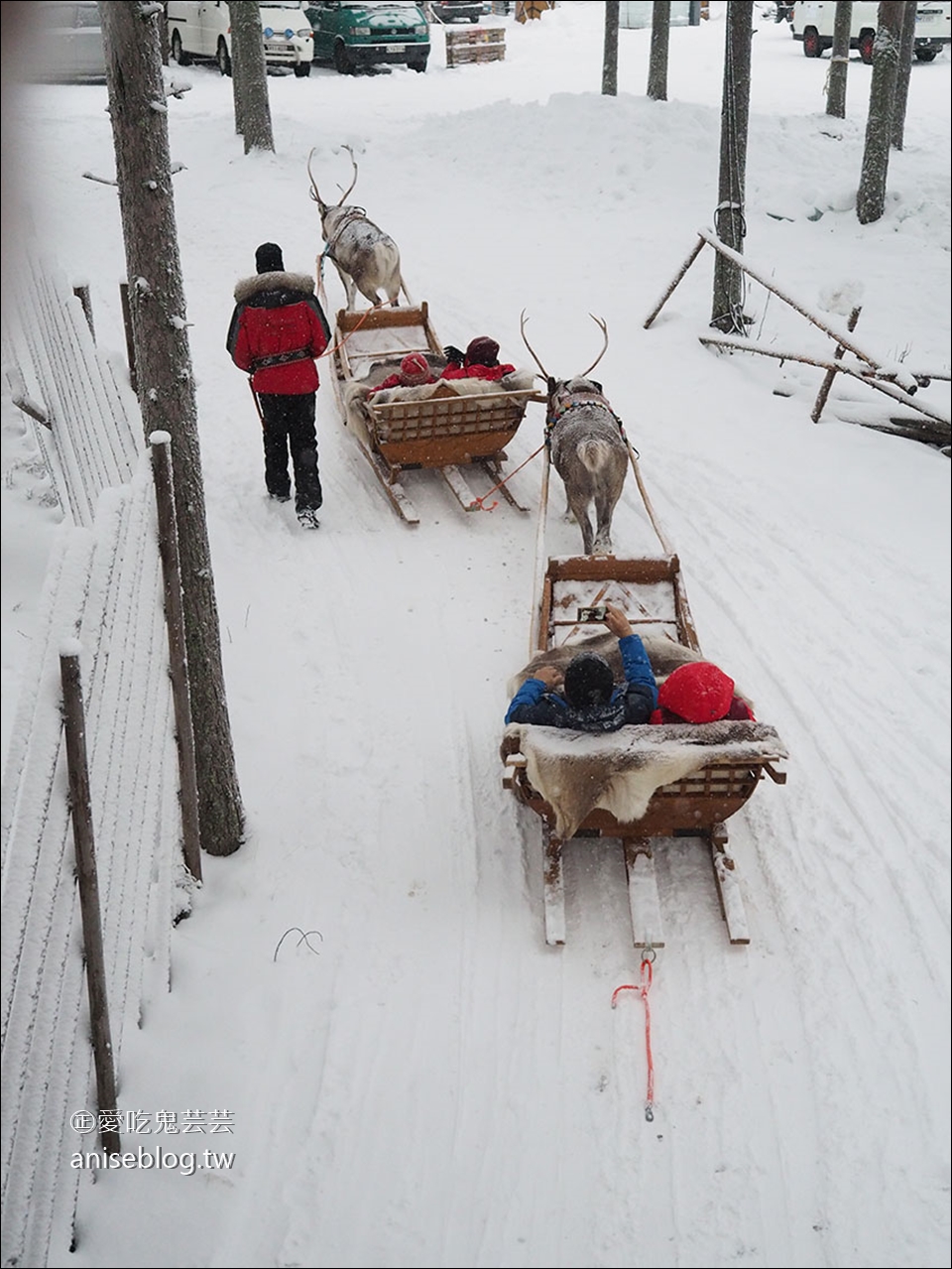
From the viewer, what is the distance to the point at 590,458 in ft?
14.9

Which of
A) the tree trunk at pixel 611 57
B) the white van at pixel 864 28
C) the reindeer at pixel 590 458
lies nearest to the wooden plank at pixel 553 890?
the reindeer at pixel 590 458

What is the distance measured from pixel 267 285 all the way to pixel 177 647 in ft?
7.72

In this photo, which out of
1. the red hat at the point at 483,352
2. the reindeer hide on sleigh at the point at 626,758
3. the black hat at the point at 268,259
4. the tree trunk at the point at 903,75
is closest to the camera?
the reindeer hide on sleigh at the point at 626,758

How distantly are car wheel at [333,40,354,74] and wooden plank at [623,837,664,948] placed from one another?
589 centimetres

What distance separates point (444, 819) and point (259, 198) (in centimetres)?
510

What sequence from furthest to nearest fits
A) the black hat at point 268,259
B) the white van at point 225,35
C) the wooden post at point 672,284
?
the white van at point 225,35, the wooden post at point 672,284, the black hat at point 268,259

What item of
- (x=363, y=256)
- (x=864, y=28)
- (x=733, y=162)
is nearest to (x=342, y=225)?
(x=363, y=256)

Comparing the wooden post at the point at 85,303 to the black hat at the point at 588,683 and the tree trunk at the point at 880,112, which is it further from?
the tree trunk at the point at 880,112

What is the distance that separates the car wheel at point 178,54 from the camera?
6.62m

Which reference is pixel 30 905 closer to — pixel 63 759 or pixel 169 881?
pixel 63 759

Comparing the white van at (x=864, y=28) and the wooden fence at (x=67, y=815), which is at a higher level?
the white van at (x=864, y=28)

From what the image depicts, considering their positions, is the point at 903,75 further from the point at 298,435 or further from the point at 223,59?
the point at 298,435

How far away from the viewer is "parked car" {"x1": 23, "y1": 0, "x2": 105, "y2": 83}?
1.35 metres

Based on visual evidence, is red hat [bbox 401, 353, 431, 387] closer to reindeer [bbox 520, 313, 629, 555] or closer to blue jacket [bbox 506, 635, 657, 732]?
reindeer [bbox 520, 313, 629, 555]
